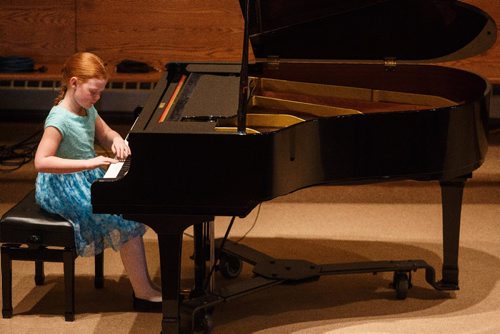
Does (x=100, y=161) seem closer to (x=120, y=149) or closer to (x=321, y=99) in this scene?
(x=120, y=149)

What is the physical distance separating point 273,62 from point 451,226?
40.3 inches

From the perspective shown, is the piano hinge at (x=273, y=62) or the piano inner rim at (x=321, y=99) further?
the piano hinge at (x=273, y=62)

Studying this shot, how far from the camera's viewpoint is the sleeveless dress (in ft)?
12.5

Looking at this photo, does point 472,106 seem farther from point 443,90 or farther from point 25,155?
point 25,155

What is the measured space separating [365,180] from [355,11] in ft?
3.31

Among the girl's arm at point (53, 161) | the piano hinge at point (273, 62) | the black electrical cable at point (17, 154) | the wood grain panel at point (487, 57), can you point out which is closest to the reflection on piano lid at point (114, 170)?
the girl's arm at point (53, 161)

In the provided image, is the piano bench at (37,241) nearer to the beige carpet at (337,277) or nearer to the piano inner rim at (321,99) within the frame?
the beige carpet at (337,277)

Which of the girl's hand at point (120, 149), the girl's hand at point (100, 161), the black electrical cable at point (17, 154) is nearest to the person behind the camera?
the girl's hand at point (100, 161)

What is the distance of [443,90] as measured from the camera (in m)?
4.37

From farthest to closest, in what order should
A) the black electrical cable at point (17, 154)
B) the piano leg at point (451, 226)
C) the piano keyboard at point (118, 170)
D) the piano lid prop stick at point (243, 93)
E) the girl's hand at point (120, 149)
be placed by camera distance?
the black electrical cable at point (17, 154)
the piano leg at point (451, 226)
the girl's hand at point (120, 149)
the piano keyboard at point (118, 170)
the piano lid prop stick at point (243, 93)

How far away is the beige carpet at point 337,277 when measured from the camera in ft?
12.9

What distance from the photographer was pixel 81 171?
390 cm

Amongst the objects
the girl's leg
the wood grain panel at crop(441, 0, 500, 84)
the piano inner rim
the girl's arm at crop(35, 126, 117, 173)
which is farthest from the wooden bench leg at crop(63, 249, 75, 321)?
the wood grain panel at crop(441, 0, 500, 84)

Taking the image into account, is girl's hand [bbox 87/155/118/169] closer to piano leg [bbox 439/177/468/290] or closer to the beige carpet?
the beige carpet
